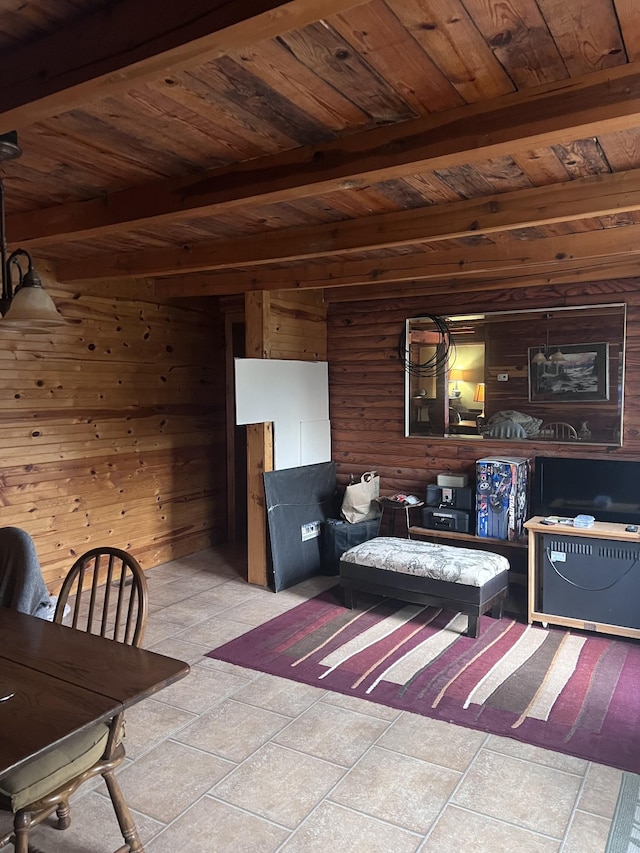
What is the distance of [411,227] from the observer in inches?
120

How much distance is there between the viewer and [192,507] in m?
5.84

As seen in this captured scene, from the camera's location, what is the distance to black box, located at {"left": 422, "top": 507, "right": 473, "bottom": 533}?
4695 mm

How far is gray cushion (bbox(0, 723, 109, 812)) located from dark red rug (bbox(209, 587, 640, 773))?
1.51m

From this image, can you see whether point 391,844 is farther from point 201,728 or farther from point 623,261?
point 623,261

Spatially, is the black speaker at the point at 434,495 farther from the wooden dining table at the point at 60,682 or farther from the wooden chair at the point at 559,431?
the wooden dining table at the point at 60,682

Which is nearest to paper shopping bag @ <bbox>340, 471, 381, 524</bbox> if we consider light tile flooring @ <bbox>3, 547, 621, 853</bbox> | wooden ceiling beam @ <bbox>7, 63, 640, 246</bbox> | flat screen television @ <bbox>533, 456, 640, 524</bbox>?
flat screen television @ <bbox>533, 456, 640, 524</bbox>

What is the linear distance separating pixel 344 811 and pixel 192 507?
3.78 meters

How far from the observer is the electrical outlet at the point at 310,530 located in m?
5.02

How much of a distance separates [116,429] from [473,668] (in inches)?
124

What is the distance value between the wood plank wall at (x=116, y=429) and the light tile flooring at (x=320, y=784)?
191 cm

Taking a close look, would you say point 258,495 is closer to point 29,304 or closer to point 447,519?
point 447,519

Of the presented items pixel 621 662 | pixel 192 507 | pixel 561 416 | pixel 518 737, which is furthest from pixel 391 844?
pixel 192 507

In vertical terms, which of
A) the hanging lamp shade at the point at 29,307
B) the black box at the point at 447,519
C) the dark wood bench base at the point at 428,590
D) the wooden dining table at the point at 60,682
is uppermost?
the hanging lamp shade at the point at 29,307

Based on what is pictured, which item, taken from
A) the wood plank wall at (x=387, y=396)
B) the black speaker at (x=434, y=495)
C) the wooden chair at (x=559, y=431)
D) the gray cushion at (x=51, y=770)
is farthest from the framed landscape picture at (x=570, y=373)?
the gray cushion at (x=51, y=770)
